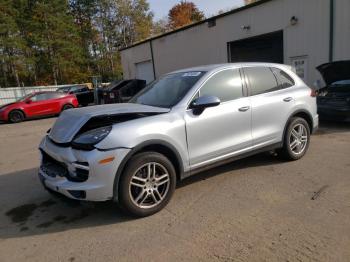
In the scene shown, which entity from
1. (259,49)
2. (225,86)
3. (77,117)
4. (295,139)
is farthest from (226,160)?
(259,49)

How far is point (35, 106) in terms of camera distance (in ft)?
54.7

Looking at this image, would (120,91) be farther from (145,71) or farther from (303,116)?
(303,116)

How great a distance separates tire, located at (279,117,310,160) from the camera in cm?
541

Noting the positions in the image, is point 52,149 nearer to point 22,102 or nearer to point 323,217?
point 323,217

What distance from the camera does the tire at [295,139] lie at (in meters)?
5.41

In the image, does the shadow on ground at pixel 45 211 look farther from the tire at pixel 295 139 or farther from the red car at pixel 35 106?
the red car at pixel 35 106

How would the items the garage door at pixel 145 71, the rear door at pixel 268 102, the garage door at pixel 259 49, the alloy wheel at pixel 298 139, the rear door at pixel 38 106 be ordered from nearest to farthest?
the rear door at pixel 268 102 < the alloy wheel at pixel 298 139 < the garage door at pixel 259 49 < the rear door at pixel 38 106 < the garage door at pixel 145 71

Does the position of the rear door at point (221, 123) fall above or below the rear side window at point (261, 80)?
below

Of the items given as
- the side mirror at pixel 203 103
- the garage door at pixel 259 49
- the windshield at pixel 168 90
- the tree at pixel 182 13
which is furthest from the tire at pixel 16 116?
the tree at pixel 182 13

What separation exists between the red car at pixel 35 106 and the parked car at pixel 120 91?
95.5 inches

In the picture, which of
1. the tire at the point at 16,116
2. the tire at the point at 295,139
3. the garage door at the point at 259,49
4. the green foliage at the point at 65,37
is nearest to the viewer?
the tire at the point at 295,139

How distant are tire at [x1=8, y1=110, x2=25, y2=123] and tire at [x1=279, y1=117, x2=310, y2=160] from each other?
14.4 metres

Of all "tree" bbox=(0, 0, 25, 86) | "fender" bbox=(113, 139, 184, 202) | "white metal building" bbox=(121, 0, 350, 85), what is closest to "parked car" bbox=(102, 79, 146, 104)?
"white metal building" bbox=(121, 0, 350, 85)

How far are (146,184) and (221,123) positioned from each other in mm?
1366
